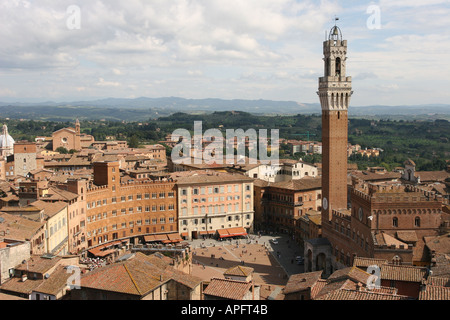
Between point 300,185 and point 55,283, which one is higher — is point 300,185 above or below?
above

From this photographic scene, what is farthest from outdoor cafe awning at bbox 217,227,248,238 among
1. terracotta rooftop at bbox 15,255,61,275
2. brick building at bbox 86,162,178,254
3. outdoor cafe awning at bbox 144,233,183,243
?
terracotta rooftop at bbox 15,255,61,275

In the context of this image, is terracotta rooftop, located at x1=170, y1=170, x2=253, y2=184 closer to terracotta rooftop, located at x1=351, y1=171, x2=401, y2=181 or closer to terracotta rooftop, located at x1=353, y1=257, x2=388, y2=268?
terracotta rooftop, located at x1=351, y1=171, x2=401, y2=181

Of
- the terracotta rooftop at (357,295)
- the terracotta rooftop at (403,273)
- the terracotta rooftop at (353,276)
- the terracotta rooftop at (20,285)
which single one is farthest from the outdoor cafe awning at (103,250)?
the terracotta rooftop at (357,295)

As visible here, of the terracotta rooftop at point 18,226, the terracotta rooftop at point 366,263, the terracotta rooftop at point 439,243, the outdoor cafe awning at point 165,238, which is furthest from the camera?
the outdoor cafe awning at point 165,238

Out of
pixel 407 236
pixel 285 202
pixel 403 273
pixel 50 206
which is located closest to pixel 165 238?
pixel 285 202

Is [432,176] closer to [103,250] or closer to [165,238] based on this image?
[165,238]

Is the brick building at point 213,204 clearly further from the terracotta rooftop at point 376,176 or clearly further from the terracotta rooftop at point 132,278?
the terracotta rooftop at point 132,278
